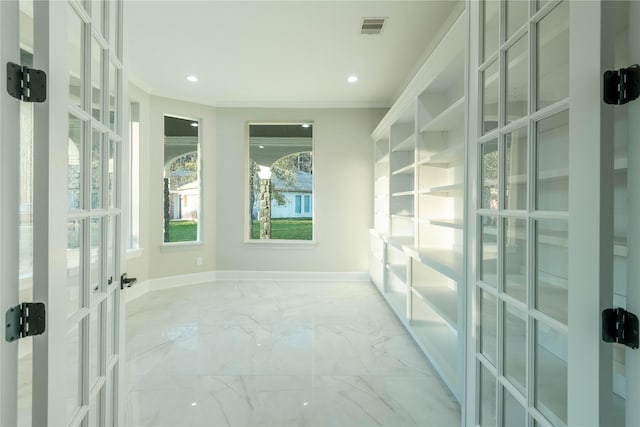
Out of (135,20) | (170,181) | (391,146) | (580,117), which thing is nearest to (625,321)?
(580,117)

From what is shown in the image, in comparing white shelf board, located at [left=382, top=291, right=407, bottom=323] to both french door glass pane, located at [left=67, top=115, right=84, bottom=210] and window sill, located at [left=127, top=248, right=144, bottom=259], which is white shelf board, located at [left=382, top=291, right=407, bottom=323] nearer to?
french door glass pane, located at [left=67, top=115, right=84, bottom=210]

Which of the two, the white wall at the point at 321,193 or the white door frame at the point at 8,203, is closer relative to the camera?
the white door frame at the point at 8,203

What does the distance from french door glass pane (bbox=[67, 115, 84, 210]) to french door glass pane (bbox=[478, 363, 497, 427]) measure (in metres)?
1.75

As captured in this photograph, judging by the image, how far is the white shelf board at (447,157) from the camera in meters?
2.36

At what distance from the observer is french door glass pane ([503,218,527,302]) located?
119cm

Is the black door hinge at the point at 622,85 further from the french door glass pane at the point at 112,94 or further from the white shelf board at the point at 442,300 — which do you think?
the french door glass pane at the point at 112,94

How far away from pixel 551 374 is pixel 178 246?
4991 mm

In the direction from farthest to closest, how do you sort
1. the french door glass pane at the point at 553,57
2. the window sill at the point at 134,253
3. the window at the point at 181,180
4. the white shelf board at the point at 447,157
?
the window at the point at 181,180 → the window sill at the point at 134,253 → the white shelf board at the point at 447,157 → the french door glass pane at the point at 553,57

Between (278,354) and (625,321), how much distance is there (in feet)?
7.87

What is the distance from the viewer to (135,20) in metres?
3.05

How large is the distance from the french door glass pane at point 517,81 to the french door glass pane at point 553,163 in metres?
0.13

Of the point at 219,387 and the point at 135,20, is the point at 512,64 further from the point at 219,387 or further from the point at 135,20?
the point at 135,20

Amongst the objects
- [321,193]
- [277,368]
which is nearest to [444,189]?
[277,368]

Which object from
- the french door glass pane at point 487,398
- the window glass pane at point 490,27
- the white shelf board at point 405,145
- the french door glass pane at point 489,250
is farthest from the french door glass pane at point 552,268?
the white shelf board at point 405,145
